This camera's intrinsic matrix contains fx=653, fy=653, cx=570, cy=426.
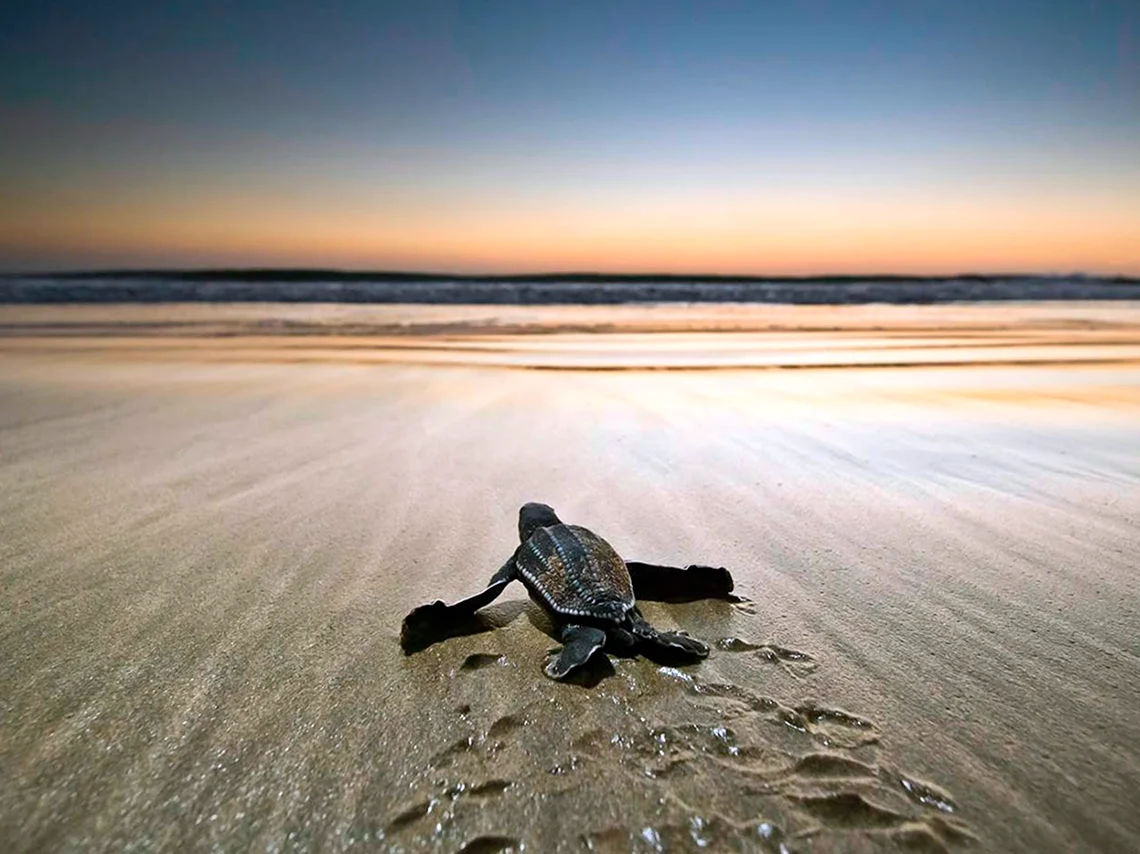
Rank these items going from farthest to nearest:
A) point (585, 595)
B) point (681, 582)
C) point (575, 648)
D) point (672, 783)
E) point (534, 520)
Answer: point (534, 520) < point (681, 582) < point (585, 595) < point (575, 648) < point (672, 783)

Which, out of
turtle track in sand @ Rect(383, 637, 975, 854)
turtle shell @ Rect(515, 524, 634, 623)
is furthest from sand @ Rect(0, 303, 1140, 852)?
turtle shell @ Rect(515, 524, 634, 623)

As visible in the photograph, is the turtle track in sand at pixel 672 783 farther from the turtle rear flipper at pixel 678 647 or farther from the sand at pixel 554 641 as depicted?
the turtle rear flipper at pixel 678 647

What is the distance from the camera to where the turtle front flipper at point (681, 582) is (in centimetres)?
244

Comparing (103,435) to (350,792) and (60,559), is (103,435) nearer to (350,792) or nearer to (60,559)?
(60,559)

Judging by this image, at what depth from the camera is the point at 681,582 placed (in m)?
2.45

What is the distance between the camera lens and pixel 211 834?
1.40m

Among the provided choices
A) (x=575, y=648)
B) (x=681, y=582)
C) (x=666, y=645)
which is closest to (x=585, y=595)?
(x=575, y=648)

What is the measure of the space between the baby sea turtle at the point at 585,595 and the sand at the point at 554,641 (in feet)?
0.24

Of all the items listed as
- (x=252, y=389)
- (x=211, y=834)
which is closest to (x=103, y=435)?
(x=252, y=389)

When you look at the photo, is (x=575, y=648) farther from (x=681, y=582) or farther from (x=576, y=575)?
(x=681, y=582)

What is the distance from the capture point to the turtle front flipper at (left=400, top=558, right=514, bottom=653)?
6.97ft

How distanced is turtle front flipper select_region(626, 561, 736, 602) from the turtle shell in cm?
15

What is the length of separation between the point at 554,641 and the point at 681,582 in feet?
1.78

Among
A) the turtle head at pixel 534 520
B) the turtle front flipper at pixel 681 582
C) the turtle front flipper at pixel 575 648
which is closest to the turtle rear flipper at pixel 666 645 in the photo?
the turtle front flipper at pixel 575 648
